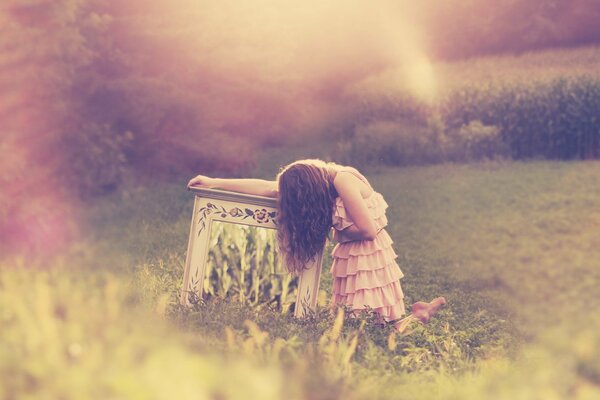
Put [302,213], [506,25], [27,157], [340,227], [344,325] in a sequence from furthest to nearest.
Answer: [506,25], [27,157], [340,227], [302,213], [344,325]

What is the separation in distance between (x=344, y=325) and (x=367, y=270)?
2.09 feet

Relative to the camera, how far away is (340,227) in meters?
5.32

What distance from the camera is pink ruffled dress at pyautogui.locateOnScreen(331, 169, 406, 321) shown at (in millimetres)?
5348

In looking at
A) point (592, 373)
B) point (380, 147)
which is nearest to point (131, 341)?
point (592, 373)

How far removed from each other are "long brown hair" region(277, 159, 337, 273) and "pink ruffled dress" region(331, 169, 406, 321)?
0.19 metres

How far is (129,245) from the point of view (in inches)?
319

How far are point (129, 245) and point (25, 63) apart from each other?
3.76 meters

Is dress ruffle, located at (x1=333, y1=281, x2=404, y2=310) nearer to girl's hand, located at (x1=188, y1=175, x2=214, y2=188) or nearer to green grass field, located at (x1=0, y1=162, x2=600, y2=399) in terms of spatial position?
green grass field, located at (x1=0, y1=162, x2=600, y2=399)

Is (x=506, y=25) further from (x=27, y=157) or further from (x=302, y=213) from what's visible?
(x=302, y=213)

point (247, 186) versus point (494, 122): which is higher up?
point (494, 122)

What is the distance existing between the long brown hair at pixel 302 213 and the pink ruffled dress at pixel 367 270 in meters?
0.19

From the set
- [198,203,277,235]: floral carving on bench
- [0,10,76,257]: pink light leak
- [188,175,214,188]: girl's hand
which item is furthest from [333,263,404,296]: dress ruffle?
[0,10,76,257]: pink light leak

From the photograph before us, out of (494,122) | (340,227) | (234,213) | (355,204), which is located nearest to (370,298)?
(340,227)

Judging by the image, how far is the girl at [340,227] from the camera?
5012 mm
